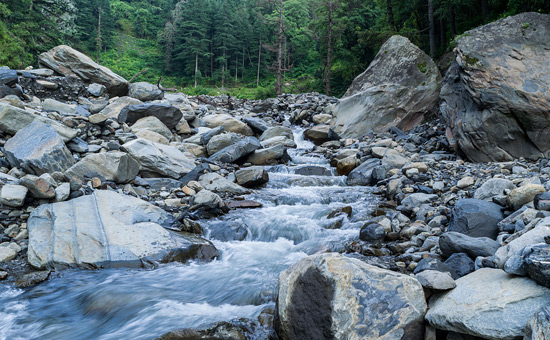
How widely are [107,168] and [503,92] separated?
9.47m

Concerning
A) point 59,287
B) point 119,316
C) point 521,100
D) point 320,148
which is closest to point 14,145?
point 59,287

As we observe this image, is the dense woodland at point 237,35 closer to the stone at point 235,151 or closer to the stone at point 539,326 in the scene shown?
the stone at point 235,151

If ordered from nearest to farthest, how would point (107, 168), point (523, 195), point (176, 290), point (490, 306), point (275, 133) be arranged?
point (490, 306)
point (176, 290)
point (523, 195)
point (107, 168)
point (275, 133)

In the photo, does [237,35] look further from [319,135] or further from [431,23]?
[319,135]

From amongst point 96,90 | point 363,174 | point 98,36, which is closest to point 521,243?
point 363,174

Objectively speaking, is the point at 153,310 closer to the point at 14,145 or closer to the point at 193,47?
the point at 14,145

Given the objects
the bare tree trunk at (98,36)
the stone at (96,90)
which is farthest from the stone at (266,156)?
the bare tree trunk at (98,36)

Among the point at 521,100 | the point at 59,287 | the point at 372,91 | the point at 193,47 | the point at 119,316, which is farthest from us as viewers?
the point at 193,47

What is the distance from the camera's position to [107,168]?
25.5 feet

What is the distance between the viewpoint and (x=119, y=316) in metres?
4.37

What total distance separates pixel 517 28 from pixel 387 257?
327 inches

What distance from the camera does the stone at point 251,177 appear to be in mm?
9578

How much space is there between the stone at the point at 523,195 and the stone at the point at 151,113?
10990 millimetres

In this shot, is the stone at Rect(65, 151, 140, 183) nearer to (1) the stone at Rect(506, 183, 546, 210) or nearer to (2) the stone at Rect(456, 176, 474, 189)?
(2) the stone at Rect(456, 176, 474, 189)
